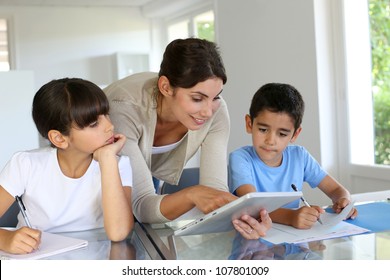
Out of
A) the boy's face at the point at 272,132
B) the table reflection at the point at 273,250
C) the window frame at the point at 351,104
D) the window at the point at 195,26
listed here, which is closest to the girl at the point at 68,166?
the table reflection at the point at 273,250

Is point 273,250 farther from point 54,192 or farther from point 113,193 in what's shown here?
point 54,192

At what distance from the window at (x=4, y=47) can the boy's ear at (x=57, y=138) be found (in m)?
6.06

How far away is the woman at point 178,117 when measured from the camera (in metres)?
1.22

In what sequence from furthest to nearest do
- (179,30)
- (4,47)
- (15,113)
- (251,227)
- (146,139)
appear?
(179,30)
(4,47)
(15,113)
(146,139)
(251,227)

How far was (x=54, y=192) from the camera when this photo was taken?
1311 millimetres

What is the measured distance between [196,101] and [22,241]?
1.83 ft

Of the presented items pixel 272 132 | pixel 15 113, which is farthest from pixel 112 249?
pixel 15 113

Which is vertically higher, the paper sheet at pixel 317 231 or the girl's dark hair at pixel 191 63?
the girl's dark hair at pixel 191 63

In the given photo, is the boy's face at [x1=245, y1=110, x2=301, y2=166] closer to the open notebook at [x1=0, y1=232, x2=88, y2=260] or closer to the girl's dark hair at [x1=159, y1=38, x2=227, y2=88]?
the girl's dark hair at [x1=159, y1=38, x2=227, y2=88]

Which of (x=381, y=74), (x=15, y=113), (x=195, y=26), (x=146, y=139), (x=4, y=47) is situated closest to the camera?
(x=146, y=139)

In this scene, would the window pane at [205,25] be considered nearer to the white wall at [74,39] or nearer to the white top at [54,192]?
the white wall at [74,39]

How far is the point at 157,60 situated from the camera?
7422 mm

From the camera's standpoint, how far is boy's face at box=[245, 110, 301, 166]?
1.60 metres
